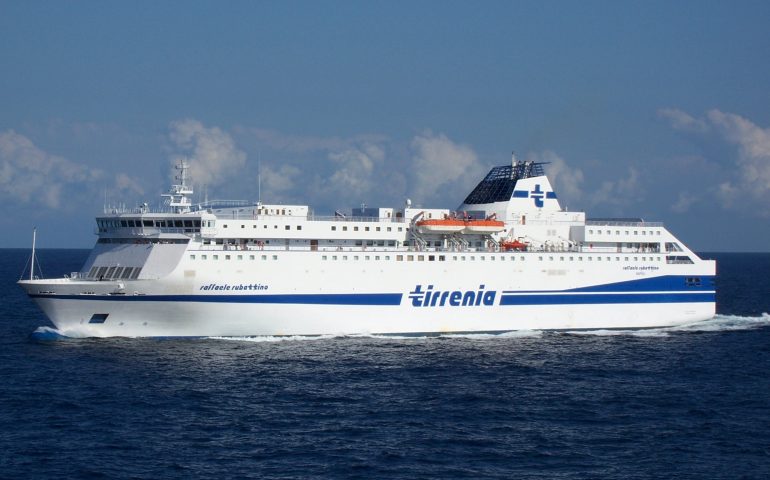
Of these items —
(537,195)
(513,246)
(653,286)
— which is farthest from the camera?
(537,195)

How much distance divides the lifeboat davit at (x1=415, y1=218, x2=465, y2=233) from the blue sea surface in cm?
599

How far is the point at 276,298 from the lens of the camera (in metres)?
36.8

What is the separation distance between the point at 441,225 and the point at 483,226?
2.43 m

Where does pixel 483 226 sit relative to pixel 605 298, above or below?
above

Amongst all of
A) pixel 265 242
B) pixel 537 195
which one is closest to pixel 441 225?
pixel 537 195

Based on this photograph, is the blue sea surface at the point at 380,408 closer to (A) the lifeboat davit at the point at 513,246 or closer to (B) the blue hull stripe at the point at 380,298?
(B) the blue hull stripe at the point at 380,298

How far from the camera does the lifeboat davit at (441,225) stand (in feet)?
136

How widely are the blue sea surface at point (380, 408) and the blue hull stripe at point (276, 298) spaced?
1.78 metres

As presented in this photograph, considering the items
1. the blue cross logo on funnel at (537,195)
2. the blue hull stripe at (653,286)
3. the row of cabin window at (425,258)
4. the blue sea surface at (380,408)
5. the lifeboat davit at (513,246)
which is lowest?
the blue sea surface at (380,408)

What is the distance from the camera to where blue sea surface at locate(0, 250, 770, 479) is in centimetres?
2114

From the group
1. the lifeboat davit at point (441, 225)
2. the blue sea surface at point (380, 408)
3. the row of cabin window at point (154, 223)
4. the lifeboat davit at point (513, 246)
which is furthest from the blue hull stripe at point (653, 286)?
the row of cabin window at point (154, 223)

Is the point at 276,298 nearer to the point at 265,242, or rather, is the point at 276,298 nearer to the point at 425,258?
the point at 265,242

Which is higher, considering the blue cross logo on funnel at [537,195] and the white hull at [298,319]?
the blue cross logo on funnel at [537,195]

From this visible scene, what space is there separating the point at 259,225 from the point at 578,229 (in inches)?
707
